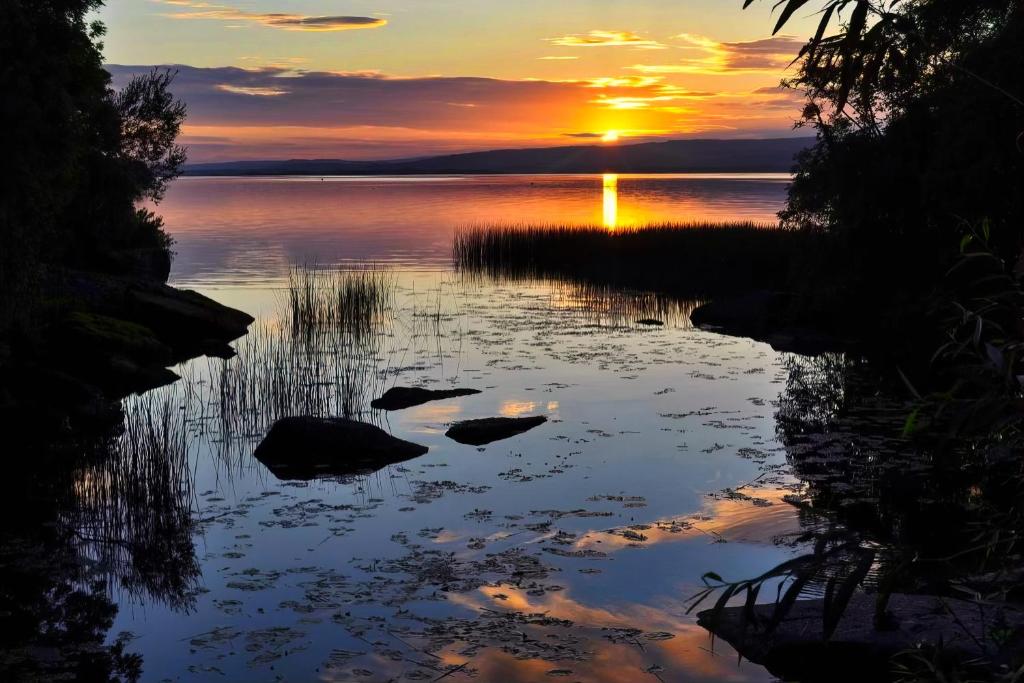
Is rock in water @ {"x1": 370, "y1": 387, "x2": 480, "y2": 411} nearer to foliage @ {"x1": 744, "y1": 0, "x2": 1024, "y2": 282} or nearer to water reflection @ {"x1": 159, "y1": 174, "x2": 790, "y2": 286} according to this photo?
foliage @ {"x1": 744, "y1": 0, "x2": 1024, "y2": 282}

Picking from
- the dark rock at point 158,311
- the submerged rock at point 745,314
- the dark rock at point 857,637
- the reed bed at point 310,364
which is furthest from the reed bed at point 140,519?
the submerged rock at point 745,314

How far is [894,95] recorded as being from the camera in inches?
899

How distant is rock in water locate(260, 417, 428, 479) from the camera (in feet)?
38.4

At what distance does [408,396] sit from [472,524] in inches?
218

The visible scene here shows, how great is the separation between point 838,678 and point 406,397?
943cm

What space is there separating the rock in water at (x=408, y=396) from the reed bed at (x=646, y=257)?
14.5 m

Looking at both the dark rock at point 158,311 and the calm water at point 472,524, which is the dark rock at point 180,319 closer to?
the dark rock at point 158,311

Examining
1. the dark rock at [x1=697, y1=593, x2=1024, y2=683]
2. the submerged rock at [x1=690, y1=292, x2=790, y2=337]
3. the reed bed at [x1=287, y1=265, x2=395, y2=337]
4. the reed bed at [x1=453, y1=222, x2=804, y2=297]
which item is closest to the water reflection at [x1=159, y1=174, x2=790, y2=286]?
the reed bed at [x1=453, y1=222, x2=804, y2=297]

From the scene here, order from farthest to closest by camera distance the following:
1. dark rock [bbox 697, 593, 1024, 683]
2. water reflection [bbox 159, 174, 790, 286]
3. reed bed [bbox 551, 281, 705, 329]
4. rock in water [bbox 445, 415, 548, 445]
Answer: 1. water reflection [bbox 159, 174, 790, 286]
2. reed bed [bbox 551, 281, 705, 329]
3. rock in water [bbox 445, 415, 548, 445]
4. dark rock [bbox 697, 593, 1024, 683]

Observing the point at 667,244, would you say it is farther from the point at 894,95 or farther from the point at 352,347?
the point at 352,347

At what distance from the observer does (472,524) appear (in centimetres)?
959

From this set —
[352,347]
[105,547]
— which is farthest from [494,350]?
[105,547]

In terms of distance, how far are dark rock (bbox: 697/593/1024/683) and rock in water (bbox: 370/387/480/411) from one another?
329 inches

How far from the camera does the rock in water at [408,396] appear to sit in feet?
47.9
